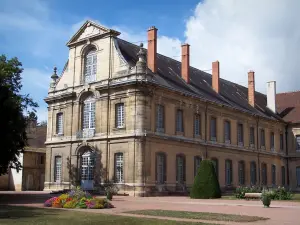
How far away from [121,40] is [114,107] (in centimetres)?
582

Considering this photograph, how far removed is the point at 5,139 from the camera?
2231 centimetres

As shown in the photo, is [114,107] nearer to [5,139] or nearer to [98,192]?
[98,192]

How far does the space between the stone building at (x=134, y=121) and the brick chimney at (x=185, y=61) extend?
0.08 metres

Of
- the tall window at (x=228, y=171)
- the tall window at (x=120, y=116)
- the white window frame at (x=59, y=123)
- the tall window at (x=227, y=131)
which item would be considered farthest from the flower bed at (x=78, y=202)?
the tall window at (x=227, y=131)

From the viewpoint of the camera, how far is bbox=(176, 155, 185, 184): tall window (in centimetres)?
3072

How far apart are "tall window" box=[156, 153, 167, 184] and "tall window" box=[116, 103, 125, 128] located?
10.2 ft

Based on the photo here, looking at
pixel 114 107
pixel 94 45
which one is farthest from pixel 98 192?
pixel 94 45

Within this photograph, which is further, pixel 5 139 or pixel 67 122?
pixel 67 122

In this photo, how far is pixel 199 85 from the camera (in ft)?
119

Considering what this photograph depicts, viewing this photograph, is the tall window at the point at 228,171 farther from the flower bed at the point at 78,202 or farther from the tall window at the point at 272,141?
the flower bed at the point at 78,202

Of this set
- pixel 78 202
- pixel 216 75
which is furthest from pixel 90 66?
pixel 78 202

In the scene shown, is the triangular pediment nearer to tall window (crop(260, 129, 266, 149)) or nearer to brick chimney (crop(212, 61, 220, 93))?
brick chimney (crop(212, 61, 220, 93))

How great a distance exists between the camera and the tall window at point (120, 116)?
29.0 m

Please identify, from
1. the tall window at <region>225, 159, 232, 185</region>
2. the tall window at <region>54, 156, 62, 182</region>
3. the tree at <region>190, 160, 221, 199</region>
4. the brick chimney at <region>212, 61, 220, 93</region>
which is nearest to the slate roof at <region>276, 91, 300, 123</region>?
the brick chimney at <region>212, 61, 220, 93</region>
